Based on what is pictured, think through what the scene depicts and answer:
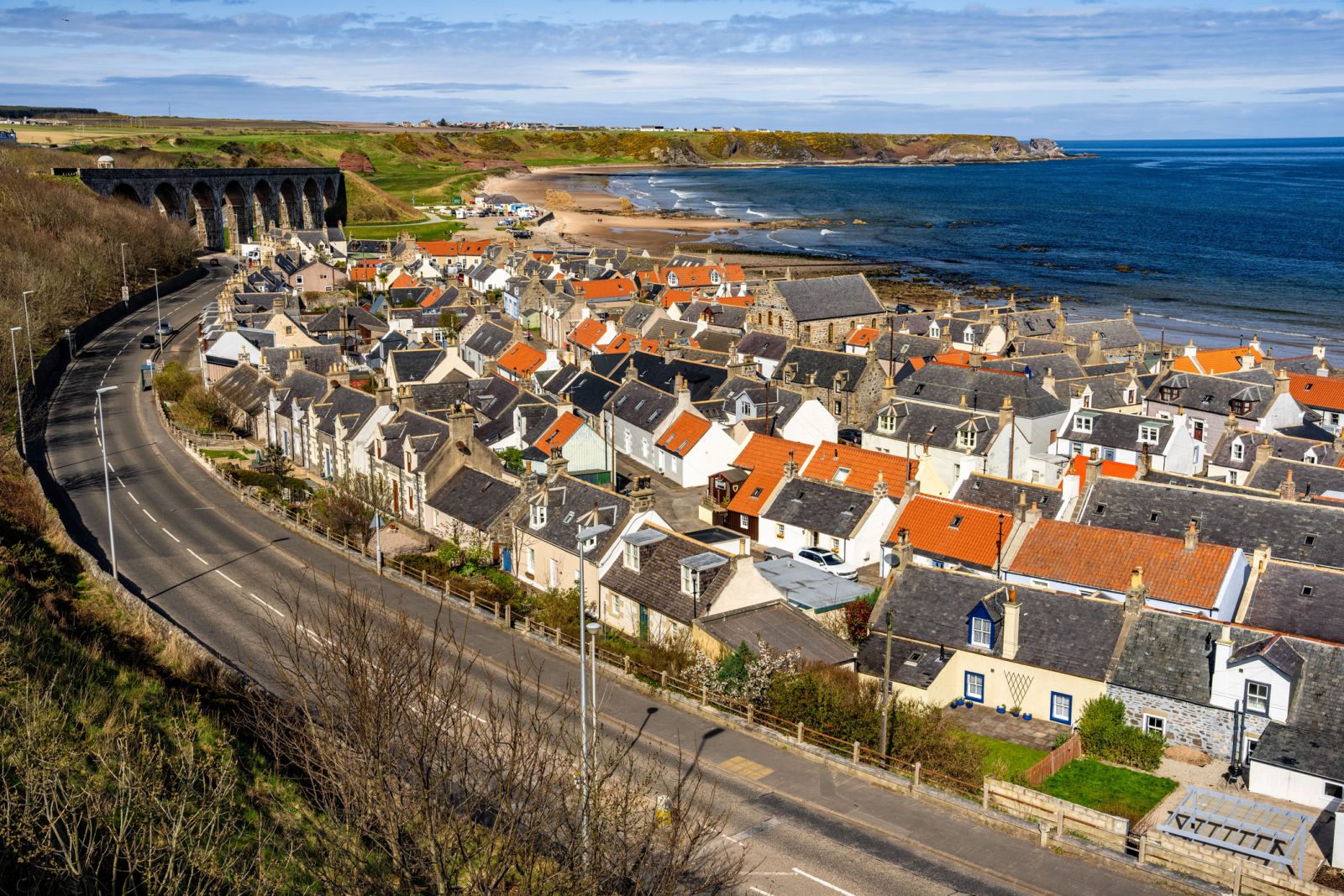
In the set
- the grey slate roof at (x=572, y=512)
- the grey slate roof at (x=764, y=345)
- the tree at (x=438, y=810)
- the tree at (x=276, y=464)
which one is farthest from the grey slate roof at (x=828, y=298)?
the tree at (x=438, y=810)

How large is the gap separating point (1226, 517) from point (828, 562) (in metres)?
16.3

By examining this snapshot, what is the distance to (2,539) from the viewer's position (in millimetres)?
44969

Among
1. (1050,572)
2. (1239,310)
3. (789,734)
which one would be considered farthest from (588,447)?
(1239,310)

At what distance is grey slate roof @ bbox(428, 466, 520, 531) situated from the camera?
50750 millimetres

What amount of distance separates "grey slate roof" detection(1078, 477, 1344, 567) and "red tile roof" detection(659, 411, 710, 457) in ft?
74.3

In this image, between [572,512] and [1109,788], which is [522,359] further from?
[1109,788]

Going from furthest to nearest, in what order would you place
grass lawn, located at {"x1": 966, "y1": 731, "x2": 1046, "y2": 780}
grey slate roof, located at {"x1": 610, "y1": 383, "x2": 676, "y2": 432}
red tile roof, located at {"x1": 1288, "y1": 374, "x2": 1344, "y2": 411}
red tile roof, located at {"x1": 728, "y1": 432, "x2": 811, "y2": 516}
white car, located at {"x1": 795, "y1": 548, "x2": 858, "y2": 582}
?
1. red tile roof, located at {"x1": 1288, "y1": 374, "x2": 1344, "y2": 411}
2. grey slate roof, located at {"x1": 610, "y1": 383, "x2": 676, "y2": 432}
3. red tile roof, located at {"x1": 728, "y1": 432, "x2": 811, "y2": 516}
4. white car, located at {"x1": 795, "y1": 548, "x2": 858, "y2": 582}
5. grass lawn, located at {"x1": 966, "y1": 731, "x2": 1046, "y2": 780}

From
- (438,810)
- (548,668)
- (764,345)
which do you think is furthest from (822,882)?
(764,345)

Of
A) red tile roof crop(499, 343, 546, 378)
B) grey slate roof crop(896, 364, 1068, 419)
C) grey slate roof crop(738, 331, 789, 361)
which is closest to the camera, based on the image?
grey slate roof crop(896, 364, 1068, 419)

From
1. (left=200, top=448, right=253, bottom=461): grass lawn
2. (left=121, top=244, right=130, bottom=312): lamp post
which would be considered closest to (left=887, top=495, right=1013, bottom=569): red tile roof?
(left=200, top=448, right=253, bottom=461): grass lawn

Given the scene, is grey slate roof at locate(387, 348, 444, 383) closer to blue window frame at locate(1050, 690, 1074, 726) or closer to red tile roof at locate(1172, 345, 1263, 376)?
blue window frame at locate(1050, 690, 1074, 726)

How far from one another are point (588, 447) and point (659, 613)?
22148 millimetres

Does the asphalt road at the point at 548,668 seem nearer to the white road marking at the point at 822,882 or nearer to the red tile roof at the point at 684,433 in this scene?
the white road marking at the point at 822,882

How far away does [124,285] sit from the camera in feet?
400
